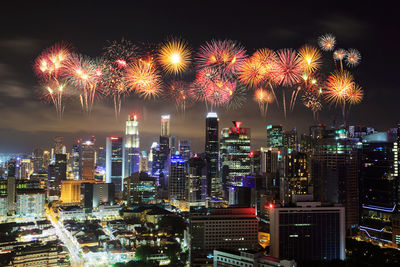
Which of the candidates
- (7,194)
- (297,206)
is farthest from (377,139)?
(7,194)

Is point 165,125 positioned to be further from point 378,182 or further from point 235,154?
point 378,182

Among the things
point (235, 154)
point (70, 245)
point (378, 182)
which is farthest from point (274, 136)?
point (70, 245)

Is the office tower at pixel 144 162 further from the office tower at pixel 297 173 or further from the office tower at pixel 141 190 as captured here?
the office tower at pixel 297 173

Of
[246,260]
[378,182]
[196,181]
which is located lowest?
[246,260]

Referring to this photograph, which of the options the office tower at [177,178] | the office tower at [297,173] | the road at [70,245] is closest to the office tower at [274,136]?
the office tower at [177,178]

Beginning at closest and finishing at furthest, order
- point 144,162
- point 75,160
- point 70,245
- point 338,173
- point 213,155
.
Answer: point 70,245, point 338,173, point 213,155, point 75,160, point 144,162

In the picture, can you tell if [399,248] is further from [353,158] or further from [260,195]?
[260,195]
